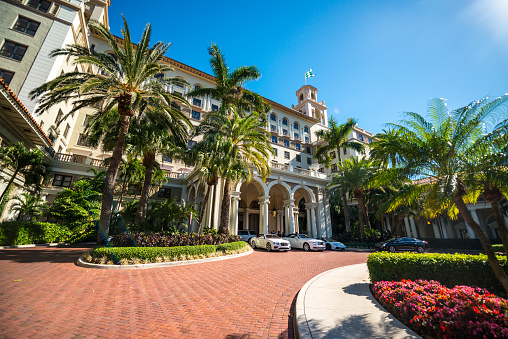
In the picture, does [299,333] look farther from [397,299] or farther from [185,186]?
[185,186]

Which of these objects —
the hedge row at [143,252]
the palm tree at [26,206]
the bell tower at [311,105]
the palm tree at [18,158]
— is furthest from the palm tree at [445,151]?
the bell tower at [311,105]

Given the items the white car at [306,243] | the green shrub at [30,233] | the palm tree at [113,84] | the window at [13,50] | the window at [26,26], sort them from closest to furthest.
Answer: the palm tree at [113,84]
the green shrub at [30,233]
the white car at [306,243]
the window at [13,50]
the window at [26,26]

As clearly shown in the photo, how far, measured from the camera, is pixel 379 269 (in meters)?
7.61

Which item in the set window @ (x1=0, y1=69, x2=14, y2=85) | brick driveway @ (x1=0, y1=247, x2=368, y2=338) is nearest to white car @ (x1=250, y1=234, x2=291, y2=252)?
brick driveway @ (x1=0, y1=247, x2=368, y2=338)

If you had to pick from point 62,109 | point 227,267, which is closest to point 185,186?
point 62,109

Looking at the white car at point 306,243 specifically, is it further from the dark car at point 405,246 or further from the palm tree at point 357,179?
the palm tree at point 357,179

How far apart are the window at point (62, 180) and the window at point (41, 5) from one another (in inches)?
737

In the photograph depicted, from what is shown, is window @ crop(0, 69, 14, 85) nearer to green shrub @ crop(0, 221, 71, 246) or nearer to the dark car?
green shrub @ crop(0, 221, 71, 246)

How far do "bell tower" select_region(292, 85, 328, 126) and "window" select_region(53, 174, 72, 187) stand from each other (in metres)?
47.3

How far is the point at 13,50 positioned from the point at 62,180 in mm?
13667

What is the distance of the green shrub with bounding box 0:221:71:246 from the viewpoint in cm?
1434

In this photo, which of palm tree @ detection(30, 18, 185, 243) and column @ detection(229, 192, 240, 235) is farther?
column @ detection(229, 192, 240, 235)

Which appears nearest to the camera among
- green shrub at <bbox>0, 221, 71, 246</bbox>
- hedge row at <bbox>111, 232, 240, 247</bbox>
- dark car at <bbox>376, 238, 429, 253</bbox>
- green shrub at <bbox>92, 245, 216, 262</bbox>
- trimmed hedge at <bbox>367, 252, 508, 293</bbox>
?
trimmed hedge at <bbox>367, 252, 508, 293</bbox>

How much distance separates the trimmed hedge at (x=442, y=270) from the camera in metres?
6.66
